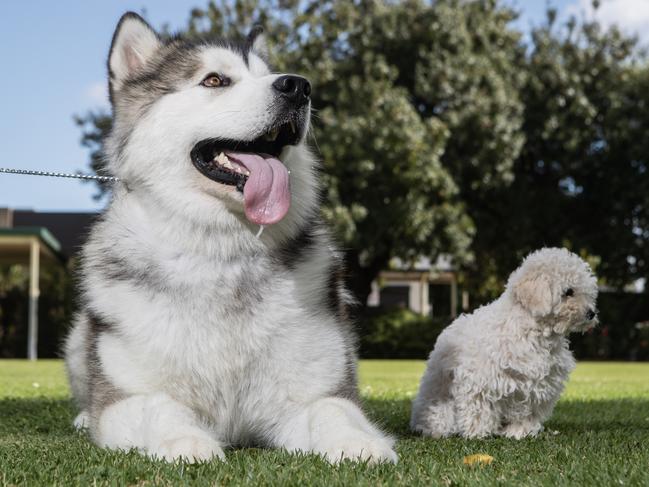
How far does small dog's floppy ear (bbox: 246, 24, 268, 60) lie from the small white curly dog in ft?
6.70

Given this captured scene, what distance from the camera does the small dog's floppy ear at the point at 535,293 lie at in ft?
15.9

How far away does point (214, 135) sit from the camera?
3.71 metres

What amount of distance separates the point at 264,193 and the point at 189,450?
1.14m

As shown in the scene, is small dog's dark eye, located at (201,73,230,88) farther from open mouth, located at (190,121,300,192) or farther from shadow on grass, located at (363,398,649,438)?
shadow on grass, located at (363,398,649,438)

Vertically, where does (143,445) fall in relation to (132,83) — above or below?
below

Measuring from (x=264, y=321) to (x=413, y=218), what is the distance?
61.5ft

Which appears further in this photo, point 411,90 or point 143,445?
point 411,90

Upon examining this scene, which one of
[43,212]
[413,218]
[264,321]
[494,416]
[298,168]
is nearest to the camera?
[264,321]

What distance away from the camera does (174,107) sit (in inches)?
150

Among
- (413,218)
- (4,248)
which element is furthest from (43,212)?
(413,218)

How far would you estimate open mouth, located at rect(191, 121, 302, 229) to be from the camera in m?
3.66

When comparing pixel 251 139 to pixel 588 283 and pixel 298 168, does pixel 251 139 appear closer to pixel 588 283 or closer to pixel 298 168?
pixel 298 168

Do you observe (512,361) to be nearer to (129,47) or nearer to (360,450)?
(360,450)

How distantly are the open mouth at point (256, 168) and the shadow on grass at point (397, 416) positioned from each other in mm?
1778
